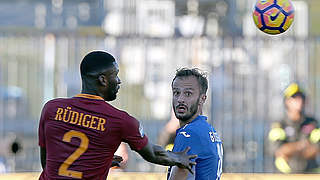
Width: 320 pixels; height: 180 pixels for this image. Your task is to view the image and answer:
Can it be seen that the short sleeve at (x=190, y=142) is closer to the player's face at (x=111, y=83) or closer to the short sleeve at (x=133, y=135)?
the short sleeve at (x=133, y=135)

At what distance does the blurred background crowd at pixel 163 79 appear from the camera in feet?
40.2

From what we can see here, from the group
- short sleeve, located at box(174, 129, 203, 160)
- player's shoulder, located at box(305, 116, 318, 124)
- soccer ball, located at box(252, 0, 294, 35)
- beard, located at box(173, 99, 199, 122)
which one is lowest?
A: player's shoulder, located at box(305, 116, 318, 124)

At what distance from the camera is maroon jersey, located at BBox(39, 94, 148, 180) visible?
5.18 meters

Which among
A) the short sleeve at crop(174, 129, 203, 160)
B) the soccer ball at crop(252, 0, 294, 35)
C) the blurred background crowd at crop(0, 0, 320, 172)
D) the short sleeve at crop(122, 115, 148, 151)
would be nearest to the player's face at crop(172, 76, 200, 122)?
the short sleeve at crop(174, 129, 203, 160)

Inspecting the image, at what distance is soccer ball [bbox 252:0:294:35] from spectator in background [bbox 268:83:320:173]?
11.1 feet

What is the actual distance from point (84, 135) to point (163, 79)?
7.30 m

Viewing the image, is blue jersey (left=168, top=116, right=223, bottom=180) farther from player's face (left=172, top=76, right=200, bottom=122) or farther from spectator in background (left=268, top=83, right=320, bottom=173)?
spectator in background (left=268, top=83, right=320, bottom=173)

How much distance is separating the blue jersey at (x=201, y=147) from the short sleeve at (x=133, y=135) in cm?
31

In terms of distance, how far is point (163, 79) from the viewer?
1244cm

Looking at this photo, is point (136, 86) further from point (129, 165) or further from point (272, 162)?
point (272, 162)

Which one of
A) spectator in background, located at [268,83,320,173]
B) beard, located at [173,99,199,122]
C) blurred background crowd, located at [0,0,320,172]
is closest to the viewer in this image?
beard, located at [173,99,199,122]

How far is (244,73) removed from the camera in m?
12.5

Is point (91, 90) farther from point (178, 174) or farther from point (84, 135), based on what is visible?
point (178, 174)

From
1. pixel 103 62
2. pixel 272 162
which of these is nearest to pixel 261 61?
pixel 272 162
